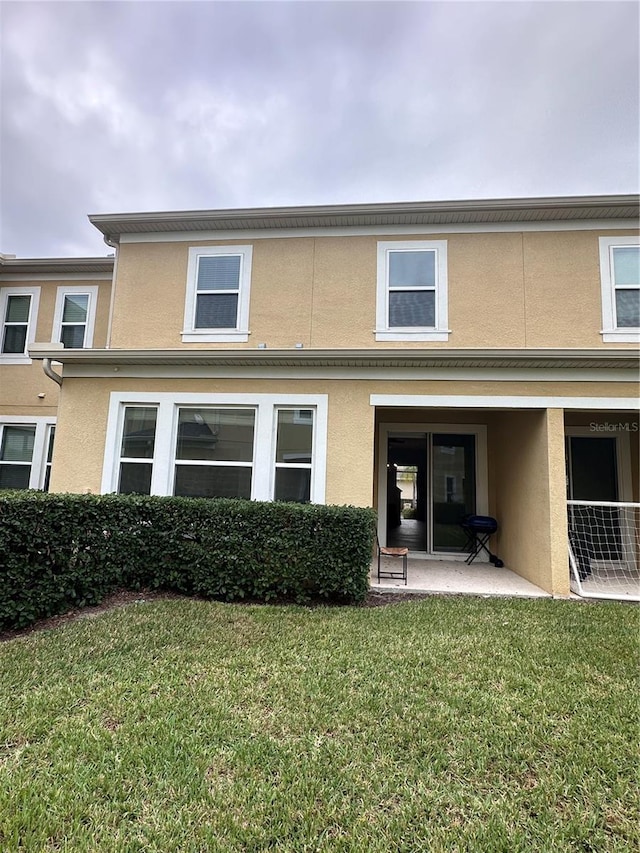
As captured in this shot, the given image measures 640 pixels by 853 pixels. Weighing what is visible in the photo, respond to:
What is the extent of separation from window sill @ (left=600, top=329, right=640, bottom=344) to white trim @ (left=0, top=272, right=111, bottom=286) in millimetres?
11233

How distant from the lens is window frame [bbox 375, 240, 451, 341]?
7719mm

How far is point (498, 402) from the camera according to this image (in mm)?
6605

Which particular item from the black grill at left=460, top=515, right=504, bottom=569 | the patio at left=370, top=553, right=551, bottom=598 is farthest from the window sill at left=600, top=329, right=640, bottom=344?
the patio at left=370, top=553, right=551, bottom=598

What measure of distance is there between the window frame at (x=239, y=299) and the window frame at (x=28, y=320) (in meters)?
5.30

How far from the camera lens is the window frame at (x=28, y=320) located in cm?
1072

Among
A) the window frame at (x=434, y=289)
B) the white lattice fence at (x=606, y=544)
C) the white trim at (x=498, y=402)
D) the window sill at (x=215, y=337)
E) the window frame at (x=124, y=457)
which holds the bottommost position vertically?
the white lattice fence at (x=606, y=544)

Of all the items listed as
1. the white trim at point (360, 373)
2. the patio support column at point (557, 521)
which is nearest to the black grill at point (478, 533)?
the patio support column at point (557, 521)

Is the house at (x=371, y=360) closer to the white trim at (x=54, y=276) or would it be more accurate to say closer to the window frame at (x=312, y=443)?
the window frame at (x=312, y=443)

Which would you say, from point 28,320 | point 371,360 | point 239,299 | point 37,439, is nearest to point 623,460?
point 371,360

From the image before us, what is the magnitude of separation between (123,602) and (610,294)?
9130 mm

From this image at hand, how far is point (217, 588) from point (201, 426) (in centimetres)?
278

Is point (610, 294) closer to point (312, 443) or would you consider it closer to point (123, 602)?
point (312, 443)

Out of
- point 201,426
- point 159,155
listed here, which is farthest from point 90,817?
point 159,155

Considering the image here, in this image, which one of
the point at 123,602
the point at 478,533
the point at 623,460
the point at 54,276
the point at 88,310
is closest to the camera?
the point at 123,602
